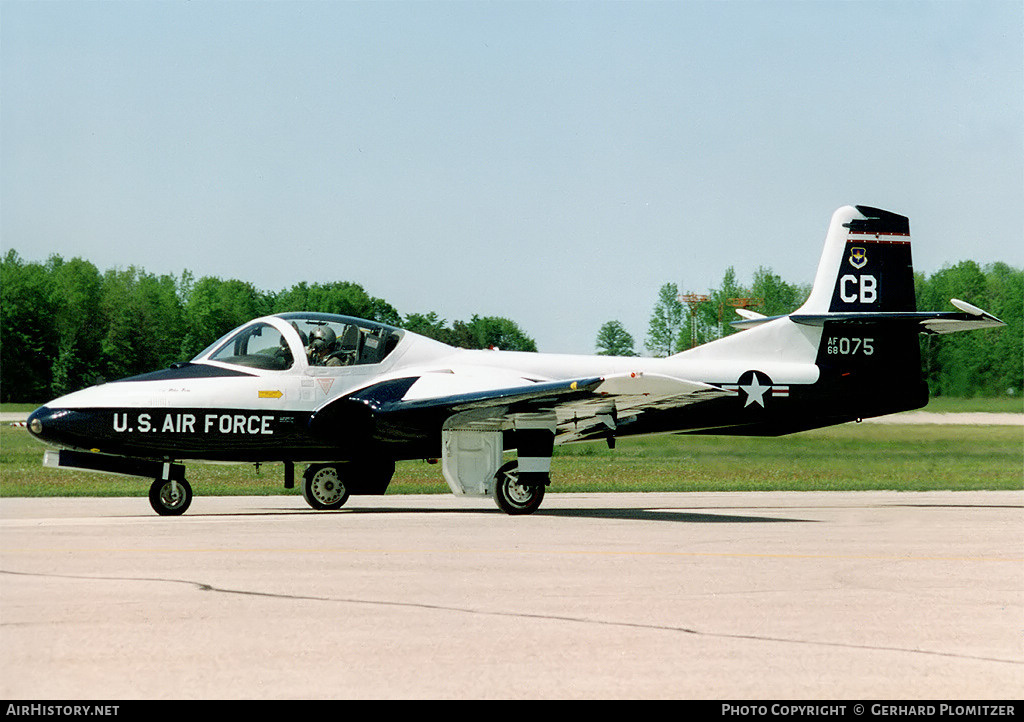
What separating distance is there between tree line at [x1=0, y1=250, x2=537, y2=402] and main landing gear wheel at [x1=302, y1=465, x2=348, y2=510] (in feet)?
101

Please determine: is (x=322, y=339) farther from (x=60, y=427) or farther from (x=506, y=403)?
(x=60, y=427)

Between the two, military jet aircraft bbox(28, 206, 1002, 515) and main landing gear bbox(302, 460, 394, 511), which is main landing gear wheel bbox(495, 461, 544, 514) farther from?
main landing gear bbox(302, 460, 394, 511)

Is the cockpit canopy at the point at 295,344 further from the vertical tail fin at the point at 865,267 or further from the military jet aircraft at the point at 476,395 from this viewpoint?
the vertical tail fin at the point at 865,267

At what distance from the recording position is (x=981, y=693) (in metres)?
4.77

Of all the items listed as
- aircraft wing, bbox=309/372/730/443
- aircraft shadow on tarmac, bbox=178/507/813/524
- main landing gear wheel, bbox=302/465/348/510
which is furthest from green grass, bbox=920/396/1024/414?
main landing gear wheel, bbox=302/465/348/510

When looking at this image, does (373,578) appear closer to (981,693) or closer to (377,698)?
(377,698)

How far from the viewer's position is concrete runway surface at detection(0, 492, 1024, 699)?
4969mm

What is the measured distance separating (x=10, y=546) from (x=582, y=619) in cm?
635

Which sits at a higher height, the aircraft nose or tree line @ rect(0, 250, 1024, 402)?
tree line @ rect(0, 250, 1024, 402)

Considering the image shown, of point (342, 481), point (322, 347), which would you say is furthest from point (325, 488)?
point (322, 347)

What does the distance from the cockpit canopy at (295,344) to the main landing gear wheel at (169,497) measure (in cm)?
177

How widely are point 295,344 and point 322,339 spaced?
39cm

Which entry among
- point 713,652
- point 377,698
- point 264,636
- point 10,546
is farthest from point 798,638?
point 10,546

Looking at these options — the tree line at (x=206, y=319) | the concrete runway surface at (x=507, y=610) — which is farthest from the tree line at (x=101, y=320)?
the concrete runway surface at (x=507, y=610)
